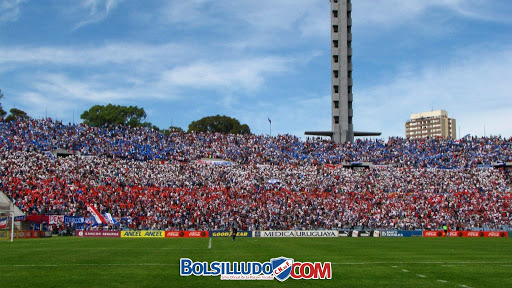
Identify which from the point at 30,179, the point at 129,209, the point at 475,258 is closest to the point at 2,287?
the point at 475,258

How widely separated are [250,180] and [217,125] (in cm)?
7783

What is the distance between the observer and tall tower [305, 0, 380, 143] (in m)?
86.6

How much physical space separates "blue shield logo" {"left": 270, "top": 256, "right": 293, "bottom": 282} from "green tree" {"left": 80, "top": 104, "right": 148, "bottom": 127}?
4777 inches

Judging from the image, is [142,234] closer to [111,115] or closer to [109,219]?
[109,219]

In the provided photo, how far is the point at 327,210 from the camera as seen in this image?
58594mm

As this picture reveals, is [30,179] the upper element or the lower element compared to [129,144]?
lower

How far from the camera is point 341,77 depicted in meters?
87.1

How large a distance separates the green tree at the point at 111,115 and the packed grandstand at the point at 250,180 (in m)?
58.7

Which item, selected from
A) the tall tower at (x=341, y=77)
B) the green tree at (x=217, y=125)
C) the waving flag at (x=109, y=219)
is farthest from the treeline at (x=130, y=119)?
the waving flag at (x=109, y=219)

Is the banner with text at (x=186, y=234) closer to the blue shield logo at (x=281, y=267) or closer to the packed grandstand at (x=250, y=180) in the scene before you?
the packed grandstand at (x=250, y=180)

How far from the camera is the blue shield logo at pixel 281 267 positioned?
13.5 metres

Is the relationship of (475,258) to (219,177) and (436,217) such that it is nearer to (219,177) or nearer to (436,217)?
(436,217)

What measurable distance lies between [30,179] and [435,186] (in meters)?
49.0

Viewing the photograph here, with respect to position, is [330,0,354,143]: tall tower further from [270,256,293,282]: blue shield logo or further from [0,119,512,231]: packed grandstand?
[270,256,293,282]: blue shield logo
